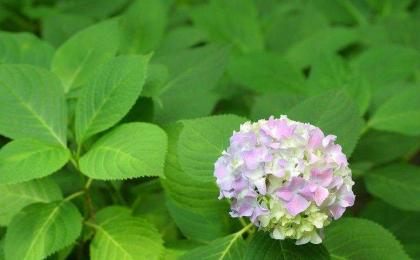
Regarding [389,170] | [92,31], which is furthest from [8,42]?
[389,170]

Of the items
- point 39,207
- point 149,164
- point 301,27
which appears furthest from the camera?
point 301,27

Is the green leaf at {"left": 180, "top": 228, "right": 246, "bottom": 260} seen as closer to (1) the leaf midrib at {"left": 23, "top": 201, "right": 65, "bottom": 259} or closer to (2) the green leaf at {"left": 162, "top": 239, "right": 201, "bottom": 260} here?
(2) the green leaf at {"left": 162, "top": 239, "right": 201, "bottom": 260}

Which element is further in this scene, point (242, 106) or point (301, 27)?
point (301, 27)

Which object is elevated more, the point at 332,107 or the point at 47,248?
the point at 332,107

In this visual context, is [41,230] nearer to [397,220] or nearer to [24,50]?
[24,50]

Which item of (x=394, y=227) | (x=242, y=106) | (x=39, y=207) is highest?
(x=39, y=207)

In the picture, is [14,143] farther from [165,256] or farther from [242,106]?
[242,106]

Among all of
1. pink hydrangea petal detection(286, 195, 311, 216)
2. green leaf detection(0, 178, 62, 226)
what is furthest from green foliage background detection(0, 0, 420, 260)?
pink hydrangea petal detection(286, 195, 311, 216)

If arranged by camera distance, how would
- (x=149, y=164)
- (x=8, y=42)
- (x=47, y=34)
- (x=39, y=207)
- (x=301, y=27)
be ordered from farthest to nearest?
(x=301, y=27)
(x=47, y=34)
(x=8, y=42)
(x=39, y=207)
(x=149, y=164)
